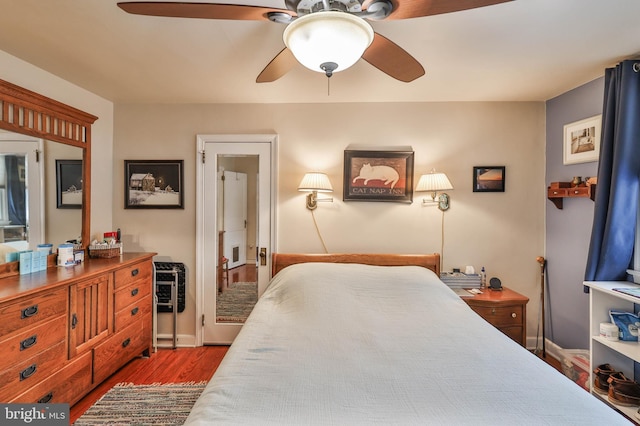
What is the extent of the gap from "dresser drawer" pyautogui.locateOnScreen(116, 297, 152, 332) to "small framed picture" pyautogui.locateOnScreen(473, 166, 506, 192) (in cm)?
320

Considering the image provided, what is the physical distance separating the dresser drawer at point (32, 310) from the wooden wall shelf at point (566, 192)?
372 centimetres

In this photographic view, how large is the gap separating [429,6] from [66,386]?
2.89 m

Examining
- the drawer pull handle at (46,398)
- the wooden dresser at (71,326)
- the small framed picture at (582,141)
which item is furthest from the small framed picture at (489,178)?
the drawer pull handle at (46,398)

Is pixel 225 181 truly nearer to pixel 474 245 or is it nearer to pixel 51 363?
pixel 51 363

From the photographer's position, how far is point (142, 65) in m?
2.21

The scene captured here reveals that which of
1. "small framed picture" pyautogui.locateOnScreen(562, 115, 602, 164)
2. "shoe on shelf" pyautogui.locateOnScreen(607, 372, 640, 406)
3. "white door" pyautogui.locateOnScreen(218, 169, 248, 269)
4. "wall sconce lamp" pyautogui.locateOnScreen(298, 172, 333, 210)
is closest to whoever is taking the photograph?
"shoe on shelf" pyautogui.locateOnScreen(607, 372, 640, 406)

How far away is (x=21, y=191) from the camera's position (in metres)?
2.13

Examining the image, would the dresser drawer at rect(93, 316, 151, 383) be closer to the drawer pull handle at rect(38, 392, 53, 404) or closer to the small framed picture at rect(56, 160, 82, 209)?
the drawer pull handle at rect(38, 392, 53, 404)

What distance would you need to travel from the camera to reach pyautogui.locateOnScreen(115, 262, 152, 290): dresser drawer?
2.44 m

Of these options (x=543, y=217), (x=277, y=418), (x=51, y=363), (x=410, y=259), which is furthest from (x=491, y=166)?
(x=51, y=363)

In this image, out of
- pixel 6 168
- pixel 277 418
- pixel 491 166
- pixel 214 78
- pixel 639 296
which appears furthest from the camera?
pixel 491 166

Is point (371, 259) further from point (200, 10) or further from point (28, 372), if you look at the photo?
point (28, 372)

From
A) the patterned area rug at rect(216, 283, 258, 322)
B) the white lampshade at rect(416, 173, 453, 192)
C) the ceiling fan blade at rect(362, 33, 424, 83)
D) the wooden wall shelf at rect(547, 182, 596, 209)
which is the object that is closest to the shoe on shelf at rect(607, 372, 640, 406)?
the wooden wall shelf at rect(547, 182, 596, 209)

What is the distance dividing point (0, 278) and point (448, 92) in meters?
3.49
